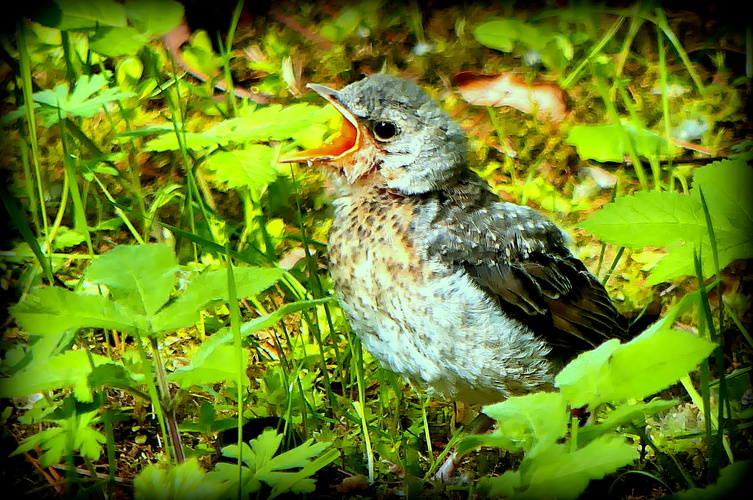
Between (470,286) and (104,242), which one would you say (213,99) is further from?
(470,286)

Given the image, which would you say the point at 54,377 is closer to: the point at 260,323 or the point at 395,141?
the point at 260,323

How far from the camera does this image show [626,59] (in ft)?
14.7

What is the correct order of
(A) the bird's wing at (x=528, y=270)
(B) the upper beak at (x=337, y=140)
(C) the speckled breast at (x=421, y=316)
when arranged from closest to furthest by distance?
(C) the speckled breast at (x=421, y=316), (A) the bird's wing at (x=528, y=270), (B) the upper beak at (x=337, y=140)

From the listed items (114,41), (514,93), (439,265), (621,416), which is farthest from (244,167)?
(514,93)

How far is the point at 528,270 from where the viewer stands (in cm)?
268

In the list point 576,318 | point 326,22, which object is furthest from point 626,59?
point 576,318

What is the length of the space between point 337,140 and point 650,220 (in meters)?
1.17

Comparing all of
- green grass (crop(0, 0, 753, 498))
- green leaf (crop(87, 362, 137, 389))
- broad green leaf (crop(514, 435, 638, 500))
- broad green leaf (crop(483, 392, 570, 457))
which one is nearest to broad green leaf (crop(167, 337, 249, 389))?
green grass (crop(0, 0, 753, 498))

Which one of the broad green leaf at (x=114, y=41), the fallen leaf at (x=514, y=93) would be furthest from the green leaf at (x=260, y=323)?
the fallen leaf at (x=514, y=93)

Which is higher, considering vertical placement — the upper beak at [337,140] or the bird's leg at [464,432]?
the upper beak at [337,140]

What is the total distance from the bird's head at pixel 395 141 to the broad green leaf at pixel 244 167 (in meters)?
0.10

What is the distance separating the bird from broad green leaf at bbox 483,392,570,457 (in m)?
0.64

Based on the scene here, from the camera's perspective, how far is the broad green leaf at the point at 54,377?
6.50 feet

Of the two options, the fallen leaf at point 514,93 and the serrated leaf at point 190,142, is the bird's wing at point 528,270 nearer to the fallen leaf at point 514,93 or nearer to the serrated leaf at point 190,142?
the serrated leaf at point 190,142
